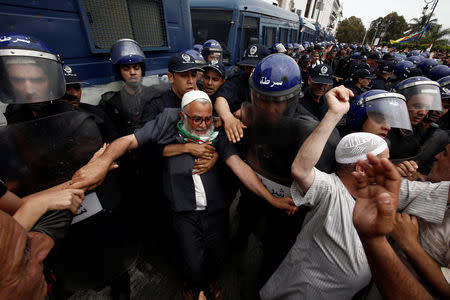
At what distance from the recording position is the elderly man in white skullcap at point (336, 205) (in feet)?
3.81

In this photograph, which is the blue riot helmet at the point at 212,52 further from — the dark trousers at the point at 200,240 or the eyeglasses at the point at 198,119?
the dark trousers at the point at 200,240

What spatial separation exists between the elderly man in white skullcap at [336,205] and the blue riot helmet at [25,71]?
1.93 m

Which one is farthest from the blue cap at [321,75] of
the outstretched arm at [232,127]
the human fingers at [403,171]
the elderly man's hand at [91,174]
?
the elderly man's hand at [91,174]

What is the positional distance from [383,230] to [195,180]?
1.40 meters

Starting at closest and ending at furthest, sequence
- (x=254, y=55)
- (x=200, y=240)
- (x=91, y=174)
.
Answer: (x=91, y=174)
(x=200, y=240)
(x=254, y=55)

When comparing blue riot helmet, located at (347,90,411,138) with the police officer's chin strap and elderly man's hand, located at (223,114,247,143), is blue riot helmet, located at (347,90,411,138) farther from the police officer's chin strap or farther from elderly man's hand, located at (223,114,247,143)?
the police officer's chin strap

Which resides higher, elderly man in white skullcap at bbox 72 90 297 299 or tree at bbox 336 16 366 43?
tree at bbox 336 16 366 43

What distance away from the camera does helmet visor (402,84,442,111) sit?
2.31 metres

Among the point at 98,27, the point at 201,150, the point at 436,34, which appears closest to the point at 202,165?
the point at 201,150

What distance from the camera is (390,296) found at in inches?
33.2

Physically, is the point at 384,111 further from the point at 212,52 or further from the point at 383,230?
the point at 212,52

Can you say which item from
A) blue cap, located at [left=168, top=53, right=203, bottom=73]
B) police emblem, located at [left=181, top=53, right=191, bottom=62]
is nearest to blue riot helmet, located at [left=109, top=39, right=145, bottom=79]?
blue cap, located at [left=168, top=53, right=203, bottom=73]

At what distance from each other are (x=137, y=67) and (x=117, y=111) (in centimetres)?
68

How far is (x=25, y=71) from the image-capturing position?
1419 mm
